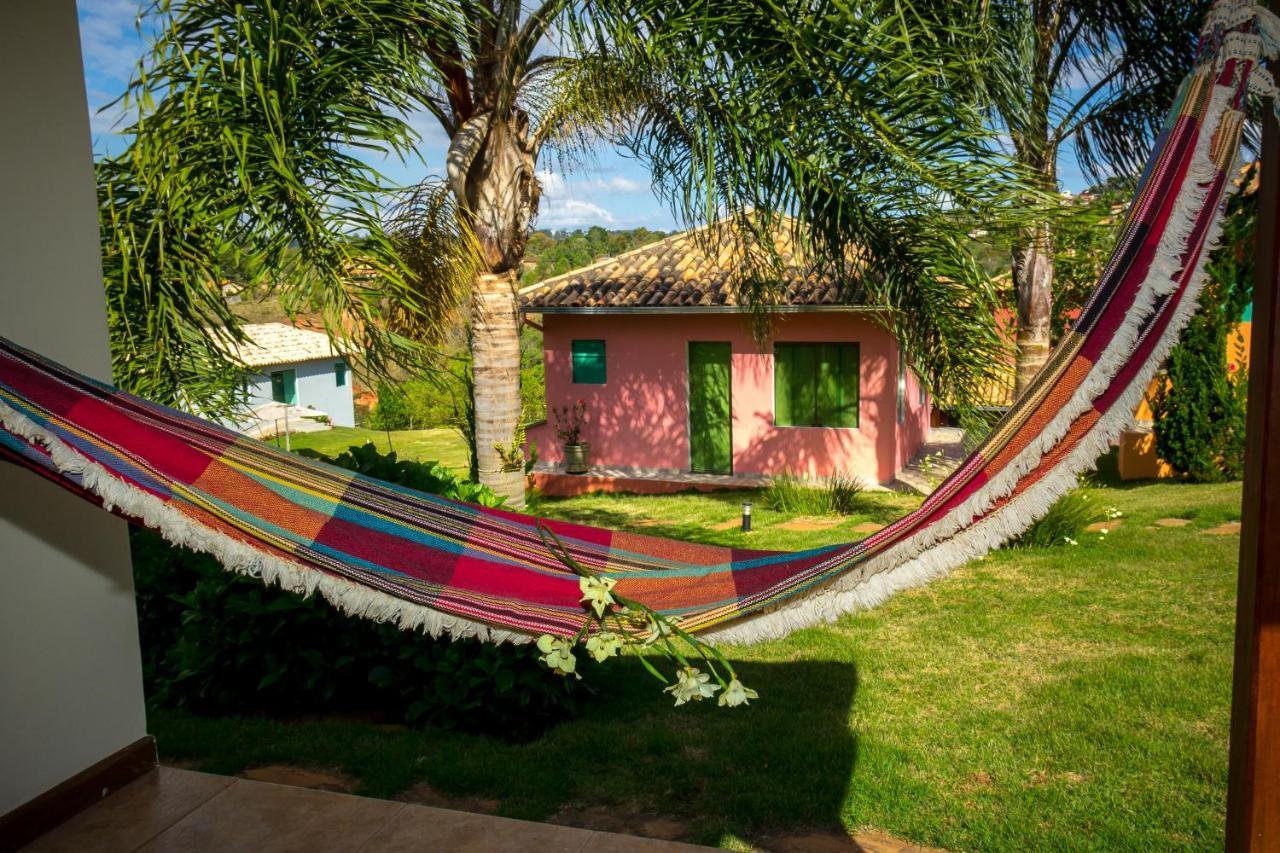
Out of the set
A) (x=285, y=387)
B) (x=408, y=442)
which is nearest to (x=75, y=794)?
(x=408, y=442)

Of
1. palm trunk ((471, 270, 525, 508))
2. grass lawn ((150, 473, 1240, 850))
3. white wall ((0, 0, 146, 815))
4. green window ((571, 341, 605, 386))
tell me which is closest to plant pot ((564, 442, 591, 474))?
green window ((571, 341, 605, 386))

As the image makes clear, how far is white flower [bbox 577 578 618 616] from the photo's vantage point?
191cm

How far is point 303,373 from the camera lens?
75.2 feet

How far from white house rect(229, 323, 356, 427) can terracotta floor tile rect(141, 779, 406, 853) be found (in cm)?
1790

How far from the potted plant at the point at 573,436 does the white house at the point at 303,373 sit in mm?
9513

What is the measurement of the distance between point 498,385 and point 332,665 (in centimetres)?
240

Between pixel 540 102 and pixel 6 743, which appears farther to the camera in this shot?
pixel 540 102

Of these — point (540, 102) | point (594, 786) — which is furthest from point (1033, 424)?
point (540, 102)

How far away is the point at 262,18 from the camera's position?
313 centimetres

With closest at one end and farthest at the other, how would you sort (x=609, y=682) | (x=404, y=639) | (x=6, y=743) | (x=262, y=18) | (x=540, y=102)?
(x=6, y=743), (x=262, y=18), (x=404, y=639), (x=609, y=682), (x=540, y=102)

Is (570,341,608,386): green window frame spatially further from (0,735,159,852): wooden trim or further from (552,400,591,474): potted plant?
(0,735,159,852): wooden trim

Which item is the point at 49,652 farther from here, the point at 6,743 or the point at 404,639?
the point at 404,639

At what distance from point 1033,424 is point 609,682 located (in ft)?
10.0

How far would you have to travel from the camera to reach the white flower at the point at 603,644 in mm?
1845
